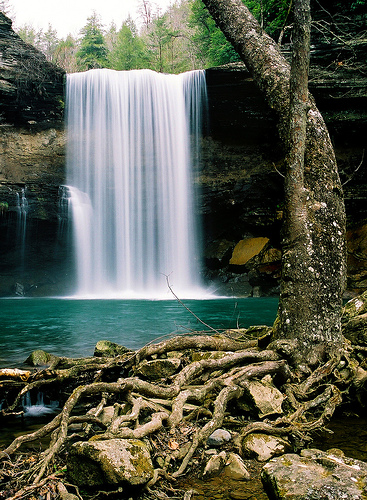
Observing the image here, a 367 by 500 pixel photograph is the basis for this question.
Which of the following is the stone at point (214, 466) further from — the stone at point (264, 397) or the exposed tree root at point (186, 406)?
the stone at point (264, 397)

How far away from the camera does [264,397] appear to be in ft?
10.3

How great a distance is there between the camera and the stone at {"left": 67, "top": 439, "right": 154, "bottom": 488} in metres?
2.03

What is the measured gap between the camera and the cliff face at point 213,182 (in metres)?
17.5

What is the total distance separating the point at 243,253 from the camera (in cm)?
Result: 2000

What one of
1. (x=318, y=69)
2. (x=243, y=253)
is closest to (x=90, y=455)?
(x=318, y=69)

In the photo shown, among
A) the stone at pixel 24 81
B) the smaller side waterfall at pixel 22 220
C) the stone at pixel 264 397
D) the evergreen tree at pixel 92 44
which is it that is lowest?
the stone at pixel 264 397

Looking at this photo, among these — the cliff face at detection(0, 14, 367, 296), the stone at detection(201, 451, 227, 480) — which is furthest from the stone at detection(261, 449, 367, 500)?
the cliff face at detection(0, 14, 367, 296)

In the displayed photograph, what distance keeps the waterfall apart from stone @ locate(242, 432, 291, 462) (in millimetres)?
16935

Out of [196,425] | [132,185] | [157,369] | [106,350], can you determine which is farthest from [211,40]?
[196,425]

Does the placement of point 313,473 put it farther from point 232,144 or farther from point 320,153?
point 232,144

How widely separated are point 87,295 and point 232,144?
1147 cm

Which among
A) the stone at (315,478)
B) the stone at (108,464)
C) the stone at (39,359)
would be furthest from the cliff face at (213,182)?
the stone at (108,464)

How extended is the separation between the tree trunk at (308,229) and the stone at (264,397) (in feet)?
1.57

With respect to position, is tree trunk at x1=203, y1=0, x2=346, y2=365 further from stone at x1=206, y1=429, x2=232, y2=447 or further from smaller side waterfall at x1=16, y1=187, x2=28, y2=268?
smaller side waterfall at x1=16, y1=187, x2=28, y2=268
